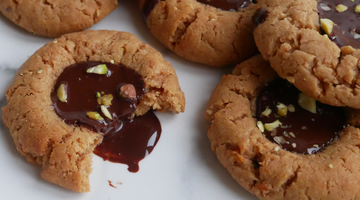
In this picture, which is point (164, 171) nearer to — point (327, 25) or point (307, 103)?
point (307, 103)

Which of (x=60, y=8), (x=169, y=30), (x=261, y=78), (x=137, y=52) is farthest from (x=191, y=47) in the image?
(x=60, y=8)

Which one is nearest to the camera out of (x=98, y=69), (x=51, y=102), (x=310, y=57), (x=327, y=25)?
(x=310, y=57)

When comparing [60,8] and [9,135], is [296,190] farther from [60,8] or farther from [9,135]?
[60,8]

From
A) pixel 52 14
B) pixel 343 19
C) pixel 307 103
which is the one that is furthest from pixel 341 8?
pixel 52 14

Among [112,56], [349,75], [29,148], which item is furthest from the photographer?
[112,56]

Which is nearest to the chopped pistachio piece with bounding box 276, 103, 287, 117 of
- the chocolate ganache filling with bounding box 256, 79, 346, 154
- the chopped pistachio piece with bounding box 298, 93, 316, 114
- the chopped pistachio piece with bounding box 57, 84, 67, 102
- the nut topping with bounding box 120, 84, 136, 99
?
the chocolate ganache filling with bounding box 256, 79, 346, 154

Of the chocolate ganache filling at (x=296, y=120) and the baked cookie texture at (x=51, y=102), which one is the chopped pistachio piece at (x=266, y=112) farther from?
the baked cookie texture at (x=51, y=102)
